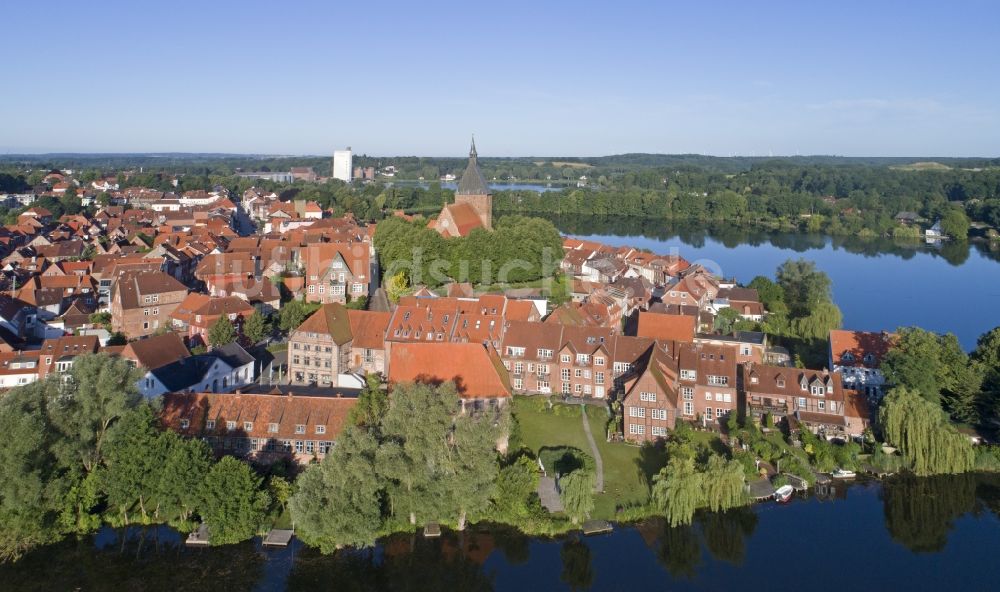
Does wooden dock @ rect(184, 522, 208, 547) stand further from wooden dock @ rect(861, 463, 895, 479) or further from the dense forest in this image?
the dense forest

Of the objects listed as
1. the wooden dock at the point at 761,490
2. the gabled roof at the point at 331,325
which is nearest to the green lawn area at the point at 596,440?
the wooden dock at the point at 761,490

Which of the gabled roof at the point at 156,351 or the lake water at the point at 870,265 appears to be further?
the lake water at the point at 870,265

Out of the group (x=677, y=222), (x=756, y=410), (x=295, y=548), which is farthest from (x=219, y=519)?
(x=677, y=222)

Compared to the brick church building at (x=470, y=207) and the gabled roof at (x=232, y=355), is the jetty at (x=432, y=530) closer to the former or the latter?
the gabled roof at (x=232, y=355)

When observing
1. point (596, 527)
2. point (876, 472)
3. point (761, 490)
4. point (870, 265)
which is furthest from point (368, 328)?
point (870, 265)

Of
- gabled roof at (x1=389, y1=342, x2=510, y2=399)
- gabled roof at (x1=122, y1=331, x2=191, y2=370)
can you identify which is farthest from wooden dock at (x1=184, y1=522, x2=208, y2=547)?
gabled roof at (x1=122, y1=331, x2=191, y2=370)
